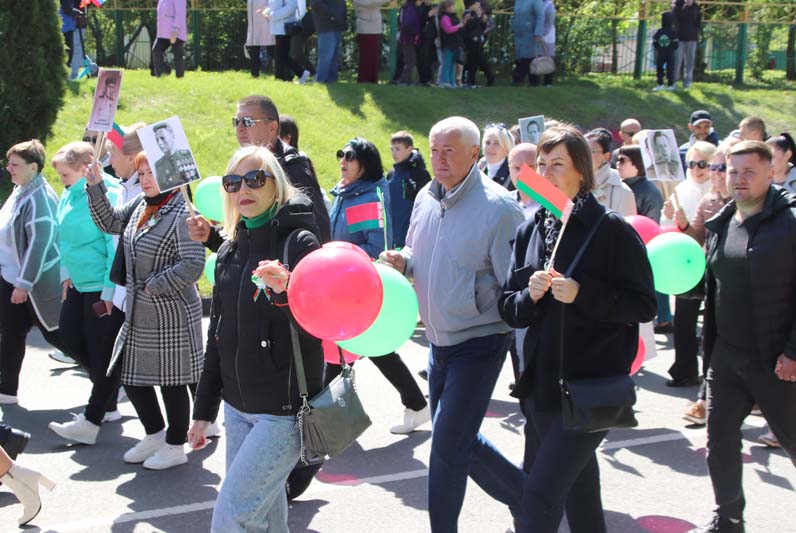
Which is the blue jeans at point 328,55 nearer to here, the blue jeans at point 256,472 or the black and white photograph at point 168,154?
the black and white photograph at point 168,154

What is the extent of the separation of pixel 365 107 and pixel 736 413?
1324 centimetres

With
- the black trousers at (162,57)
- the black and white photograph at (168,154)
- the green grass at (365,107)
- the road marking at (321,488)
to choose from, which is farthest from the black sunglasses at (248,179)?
the black trousers at (162,57)

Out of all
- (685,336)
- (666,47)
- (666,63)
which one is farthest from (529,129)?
(666,63)

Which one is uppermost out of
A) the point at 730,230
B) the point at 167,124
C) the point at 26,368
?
the point at 167,124

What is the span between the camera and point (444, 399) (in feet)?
15.1

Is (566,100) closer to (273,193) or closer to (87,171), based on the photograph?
(87,171)

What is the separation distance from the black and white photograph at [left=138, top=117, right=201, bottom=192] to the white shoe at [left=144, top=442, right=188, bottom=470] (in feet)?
6.02

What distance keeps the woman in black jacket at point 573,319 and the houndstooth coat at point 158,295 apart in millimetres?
2365

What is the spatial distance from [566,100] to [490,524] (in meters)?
15.8

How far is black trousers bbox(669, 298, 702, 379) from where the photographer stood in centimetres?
825

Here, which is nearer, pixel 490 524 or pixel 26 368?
pixel 490 524

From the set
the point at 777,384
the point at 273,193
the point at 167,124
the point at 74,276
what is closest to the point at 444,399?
the point at 273,193

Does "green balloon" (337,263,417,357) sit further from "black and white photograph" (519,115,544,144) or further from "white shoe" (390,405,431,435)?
"black and white photograph" (519,115,544,144)

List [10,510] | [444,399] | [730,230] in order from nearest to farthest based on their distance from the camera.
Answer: [444,399] < [730,230] < [10,510]
